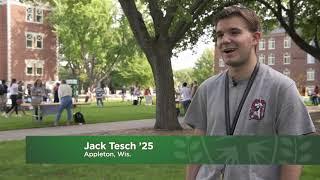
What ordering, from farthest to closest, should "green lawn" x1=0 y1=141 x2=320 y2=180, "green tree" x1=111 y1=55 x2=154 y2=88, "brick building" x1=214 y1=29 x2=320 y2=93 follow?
"brick building" x1=214 y1=29 x2=320 y2=93 → "green tree" x1=111 y1=55 x2=154 y2=88 → "green lawn" x1=0 y1=141 x2=320 y2=180

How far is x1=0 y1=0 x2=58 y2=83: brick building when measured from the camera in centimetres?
6188

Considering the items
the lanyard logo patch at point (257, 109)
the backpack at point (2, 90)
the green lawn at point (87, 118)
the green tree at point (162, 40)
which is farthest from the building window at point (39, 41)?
the lanyard logo patch at point (257, 109)

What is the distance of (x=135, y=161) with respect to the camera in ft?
7.82

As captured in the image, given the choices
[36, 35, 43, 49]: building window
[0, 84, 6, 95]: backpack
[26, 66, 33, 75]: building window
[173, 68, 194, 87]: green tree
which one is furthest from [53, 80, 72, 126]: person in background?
[173, 68, 194, 87]: green tree

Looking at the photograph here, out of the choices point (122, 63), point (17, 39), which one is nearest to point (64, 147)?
point (17, 39)

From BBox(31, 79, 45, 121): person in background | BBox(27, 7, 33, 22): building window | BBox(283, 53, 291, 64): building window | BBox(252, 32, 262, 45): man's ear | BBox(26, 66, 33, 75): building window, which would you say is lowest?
BBox(31, 79, 45, 121): person in background

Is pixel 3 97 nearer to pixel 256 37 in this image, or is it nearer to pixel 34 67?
pixel 256 37

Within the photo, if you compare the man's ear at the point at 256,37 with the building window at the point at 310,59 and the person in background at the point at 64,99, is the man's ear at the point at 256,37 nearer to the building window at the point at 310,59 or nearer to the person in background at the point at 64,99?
the person in background at the point at 64,99

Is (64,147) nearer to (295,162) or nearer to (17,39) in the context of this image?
(295,162)

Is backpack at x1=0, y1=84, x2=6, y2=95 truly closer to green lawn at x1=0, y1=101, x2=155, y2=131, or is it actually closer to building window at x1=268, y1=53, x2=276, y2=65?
green lawn at x1=0, y1=101, x2=155, y2=131

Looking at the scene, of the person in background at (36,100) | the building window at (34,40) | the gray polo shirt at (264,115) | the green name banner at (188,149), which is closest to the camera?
the green name banner at (188,149)

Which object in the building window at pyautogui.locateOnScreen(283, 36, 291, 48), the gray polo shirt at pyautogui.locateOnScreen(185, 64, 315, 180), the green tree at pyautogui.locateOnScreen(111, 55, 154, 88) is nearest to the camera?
the gray polo shirt at pyautogui.locateOnScreen(185, 64, 315, 180)

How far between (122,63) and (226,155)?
2792 inches

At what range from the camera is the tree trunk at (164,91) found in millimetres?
17484
